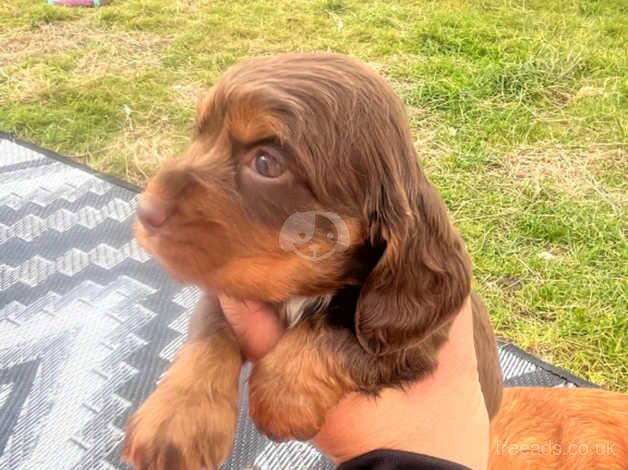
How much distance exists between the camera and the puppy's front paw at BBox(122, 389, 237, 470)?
5.65 feet

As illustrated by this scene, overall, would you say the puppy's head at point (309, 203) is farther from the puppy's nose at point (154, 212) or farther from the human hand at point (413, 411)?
the human hand at point (413, 411)

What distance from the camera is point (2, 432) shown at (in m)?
2.57

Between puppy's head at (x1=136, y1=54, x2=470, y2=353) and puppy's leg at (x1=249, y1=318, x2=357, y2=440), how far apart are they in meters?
0.12

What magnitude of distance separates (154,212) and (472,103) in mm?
4482

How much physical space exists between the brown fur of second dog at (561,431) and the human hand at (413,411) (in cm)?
35

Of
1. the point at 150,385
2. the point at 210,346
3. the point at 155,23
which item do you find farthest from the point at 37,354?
the point at 155,23

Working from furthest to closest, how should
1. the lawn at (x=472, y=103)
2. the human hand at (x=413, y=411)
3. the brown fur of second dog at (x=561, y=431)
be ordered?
the lawn at (x=472, y=103) < the brown fur of second dog at (x=561, y=431) < the human hand at (x=413, y=411)

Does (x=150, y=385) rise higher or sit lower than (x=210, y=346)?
lower

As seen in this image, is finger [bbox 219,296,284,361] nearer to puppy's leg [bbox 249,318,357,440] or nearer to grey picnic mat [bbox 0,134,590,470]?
puppy's leg [bbox 249,318,357,440]

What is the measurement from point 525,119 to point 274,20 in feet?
9.96

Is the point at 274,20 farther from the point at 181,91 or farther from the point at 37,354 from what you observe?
the point at 37,354

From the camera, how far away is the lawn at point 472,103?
390 centimetres

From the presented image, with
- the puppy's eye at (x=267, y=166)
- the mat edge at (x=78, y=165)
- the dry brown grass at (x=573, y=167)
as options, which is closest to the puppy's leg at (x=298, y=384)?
the puppy's eye at (x=267, y=166)

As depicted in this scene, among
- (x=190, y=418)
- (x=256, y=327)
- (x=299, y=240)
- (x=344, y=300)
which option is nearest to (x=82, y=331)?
(x=256, y=327)
